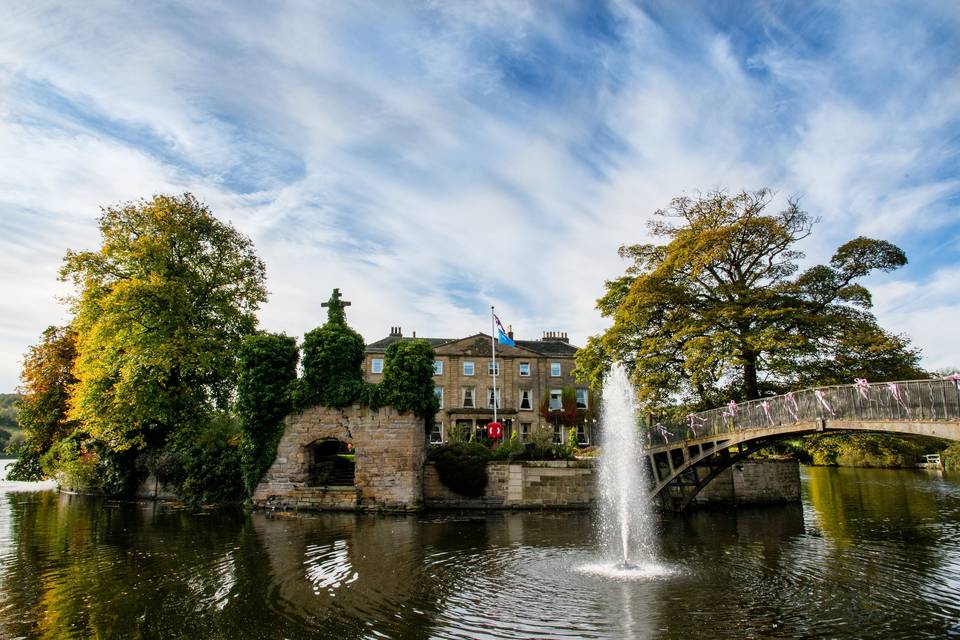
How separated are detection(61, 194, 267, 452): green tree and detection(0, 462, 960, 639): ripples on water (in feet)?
23.7

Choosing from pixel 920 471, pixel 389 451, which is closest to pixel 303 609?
pixel 389 451

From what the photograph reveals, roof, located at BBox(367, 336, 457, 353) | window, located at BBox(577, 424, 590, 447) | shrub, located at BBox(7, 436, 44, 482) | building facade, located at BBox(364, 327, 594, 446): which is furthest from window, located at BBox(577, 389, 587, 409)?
shrub, located at BBox(7, 436, 44, 482)

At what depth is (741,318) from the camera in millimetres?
26984

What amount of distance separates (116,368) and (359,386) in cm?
1232

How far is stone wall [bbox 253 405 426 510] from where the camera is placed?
26375 millimetres

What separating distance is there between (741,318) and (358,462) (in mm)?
18447

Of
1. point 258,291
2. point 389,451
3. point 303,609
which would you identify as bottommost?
point 303,609

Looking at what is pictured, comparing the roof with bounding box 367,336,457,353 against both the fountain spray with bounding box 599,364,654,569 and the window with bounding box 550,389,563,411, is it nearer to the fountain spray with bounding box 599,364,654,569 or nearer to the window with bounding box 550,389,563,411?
the window with bounding box 550,389,563,411

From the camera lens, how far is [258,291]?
34.3m

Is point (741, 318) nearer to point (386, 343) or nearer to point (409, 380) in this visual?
point (409, 380)

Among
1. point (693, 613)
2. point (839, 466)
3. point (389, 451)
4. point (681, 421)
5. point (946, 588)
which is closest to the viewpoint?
point (693, 613)

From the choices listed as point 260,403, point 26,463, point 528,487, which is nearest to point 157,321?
point 260,403

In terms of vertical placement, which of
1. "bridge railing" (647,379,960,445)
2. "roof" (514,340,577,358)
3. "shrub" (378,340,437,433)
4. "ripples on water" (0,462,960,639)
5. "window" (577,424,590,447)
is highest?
"roof" (514,340,577,358)

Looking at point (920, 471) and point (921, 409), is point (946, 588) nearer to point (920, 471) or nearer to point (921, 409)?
point (921, 409)
